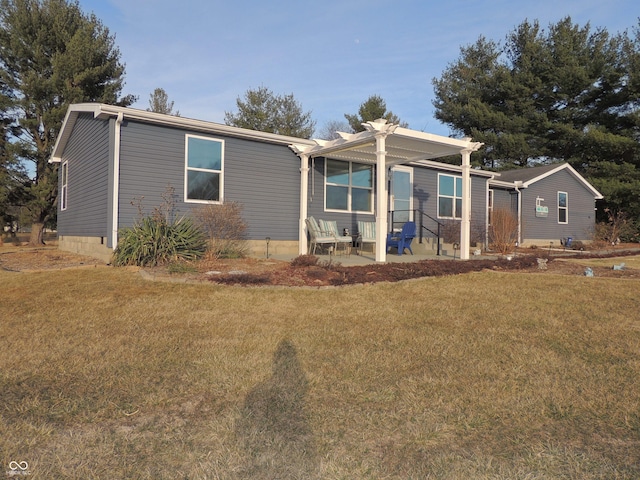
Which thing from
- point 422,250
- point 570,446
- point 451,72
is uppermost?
point 451,72

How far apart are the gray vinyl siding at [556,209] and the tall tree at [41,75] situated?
66.1 feet

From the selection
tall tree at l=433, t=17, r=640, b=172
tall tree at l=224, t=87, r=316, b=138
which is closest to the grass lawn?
tall tree at l=433, t=17, r=640, b=172

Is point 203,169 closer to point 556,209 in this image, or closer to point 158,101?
point 556,209

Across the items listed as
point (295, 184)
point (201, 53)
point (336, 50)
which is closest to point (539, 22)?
point (336, 50)

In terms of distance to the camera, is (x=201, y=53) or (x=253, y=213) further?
(x=201, y=53)

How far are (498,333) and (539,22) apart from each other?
2916 centimetres

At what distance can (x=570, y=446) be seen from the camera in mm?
2086

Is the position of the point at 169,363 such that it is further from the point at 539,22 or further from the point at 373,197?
the point at 539,22

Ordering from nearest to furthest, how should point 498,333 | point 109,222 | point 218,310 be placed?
point 498,333, point 218,310, point 109,222

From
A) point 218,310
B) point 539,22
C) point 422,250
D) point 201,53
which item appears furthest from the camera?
point 539,22

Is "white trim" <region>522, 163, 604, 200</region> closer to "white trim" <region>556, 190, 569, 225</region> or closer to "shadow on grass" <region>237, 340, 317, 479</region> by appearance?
"white trim" <region>556, 190, 569, 225</region>

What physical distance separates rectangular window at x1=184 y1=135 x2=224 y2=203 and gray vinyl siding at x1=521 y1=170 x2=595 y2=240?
39.9ft

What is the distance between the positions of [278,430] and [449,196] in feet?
43.7

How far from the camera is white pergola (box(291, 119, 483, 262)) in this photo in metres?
8.30
